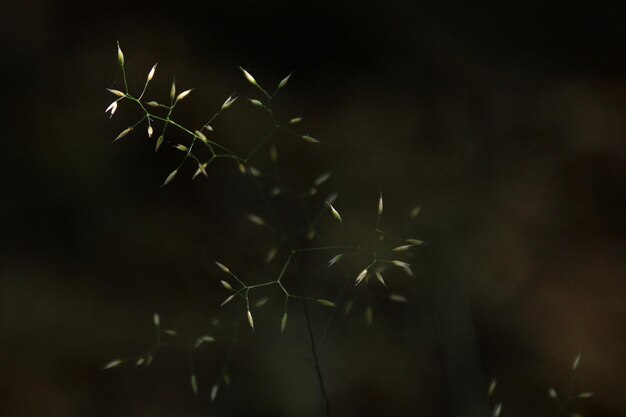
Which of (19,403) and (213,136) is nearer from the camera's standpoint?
(19,403)

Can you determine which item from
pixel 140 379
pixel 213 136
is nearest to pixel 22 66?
pixel 213 136

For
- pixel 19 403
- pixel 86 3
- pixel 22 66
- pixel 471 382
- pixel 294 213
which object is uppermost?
pixel 86 3

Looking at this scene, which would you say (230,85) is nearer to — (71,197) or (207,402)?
(71,197)

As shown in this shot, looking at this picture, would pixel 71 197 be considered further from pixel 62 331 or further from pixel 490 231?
pixel 490 231

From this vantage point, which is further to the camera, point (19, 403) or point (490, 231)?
point (490, 231)

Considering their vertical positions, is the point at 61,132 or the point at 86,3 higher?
the point at 86,3


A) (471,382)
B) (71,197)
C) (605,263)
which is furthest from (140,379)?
(605,263)
